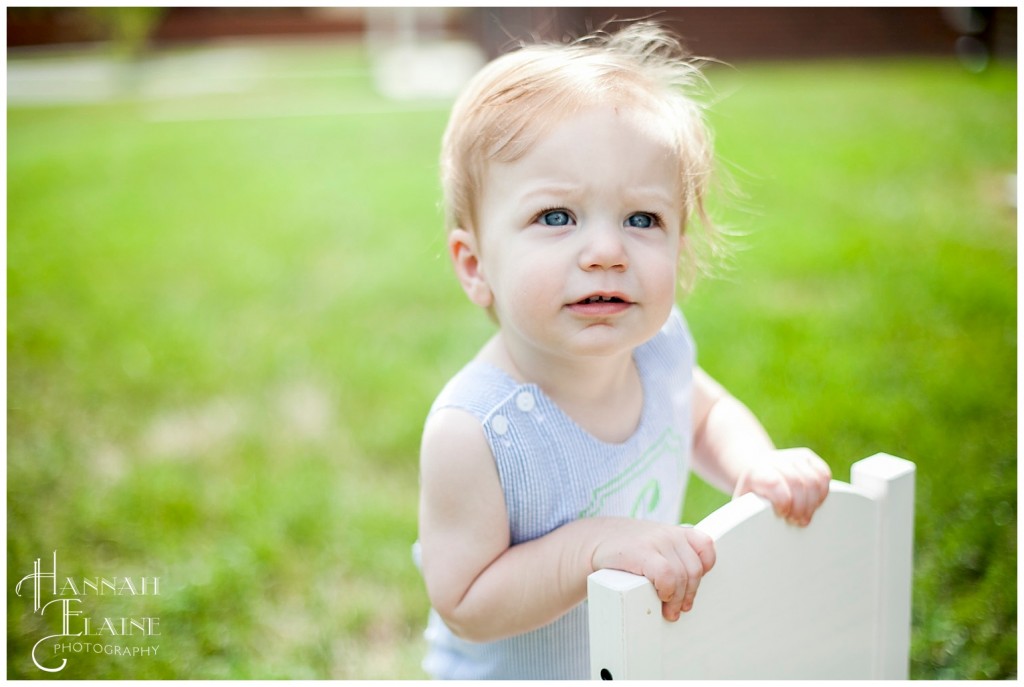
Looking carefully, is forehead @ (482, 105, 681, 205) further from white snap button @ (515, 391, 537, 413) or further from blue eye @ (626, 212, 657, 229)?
white snap button @ (515, 391, 537, 413)

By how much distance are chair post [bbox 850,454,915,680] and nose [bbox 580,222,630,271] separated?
14.9 inches

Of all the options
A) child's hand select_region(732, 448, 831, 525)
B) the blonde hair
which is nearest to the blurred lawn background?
the blonde hair

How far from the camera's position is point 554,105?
112 cm

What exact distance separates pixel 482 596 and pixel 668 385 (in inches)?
17.7

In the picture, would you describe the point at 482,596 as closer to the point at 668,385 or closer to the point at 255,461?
the point at 668,385

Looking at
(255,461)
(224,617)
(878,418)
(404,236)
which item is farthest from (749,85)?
(224,617)

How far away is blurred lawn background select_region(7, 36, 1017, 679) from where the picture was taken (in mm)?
2045

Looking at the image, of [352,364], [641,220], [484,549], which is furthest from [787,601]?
[352,364]

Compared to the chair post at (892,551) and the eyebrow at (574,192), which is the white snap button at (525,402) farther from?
the chair post at (892,551)

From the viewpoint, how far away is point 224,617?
6.69ft

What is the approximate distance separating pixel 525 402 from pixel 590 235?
0.25 m

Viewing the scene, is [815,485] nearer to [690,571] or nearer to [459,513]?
[690,571]

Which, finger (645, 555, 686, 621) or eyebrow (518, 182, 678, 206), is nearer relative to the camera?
finger (645, 555, 686, 621)

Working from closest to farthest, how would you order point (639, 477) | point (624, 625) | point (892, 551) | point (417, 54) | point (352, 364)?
point (624, 625) < point (892, 551) < point (639, 477) < point (352, 364) < point (417, 54)
